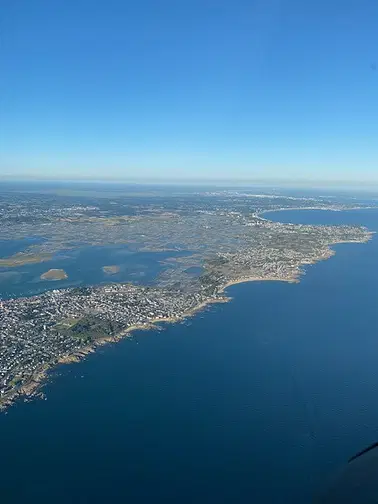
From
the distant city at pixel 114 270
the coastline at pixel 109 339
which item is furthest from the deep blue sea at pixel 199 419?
the distant city at pixel 114 270

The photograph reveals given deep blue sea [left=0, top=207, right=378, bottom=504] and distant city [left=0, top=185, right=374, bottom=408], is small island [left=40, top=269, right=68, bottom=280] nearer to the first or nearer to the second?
distant city [left=0, top=185, right=374, bottom=408]

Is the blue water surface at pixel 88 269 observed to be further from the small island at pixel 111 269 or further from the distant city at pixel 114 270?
the small island at pixel 111 269

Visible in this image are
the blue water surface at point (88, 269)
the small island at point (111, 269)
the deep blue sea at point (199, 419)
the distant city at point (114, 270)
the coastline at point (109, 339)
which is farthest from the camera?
the small island at point (111, 269)

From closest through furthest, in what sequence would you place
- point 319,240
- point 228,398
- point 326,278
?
1. point 228,398
2. point 326,278
3. point 319,240

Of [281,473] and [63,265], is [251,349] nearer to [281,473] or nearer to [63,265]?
[281,473]

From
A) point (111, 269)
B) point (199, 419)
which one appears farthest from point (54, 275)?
point (199, 419)

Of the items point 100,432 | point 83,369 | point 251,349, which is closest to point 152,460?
point 100,432

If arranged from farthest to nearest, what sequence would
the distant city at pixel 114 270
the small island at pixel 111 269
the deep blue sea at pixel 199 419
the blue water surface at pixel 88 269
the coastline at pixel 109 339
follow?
the small island at pixel 111 269
the blue water surface at pixel 88 269
the distant city at pixel 114 270
the coastline at pixel 109 339
the deep blue sea at pixel 199 419
